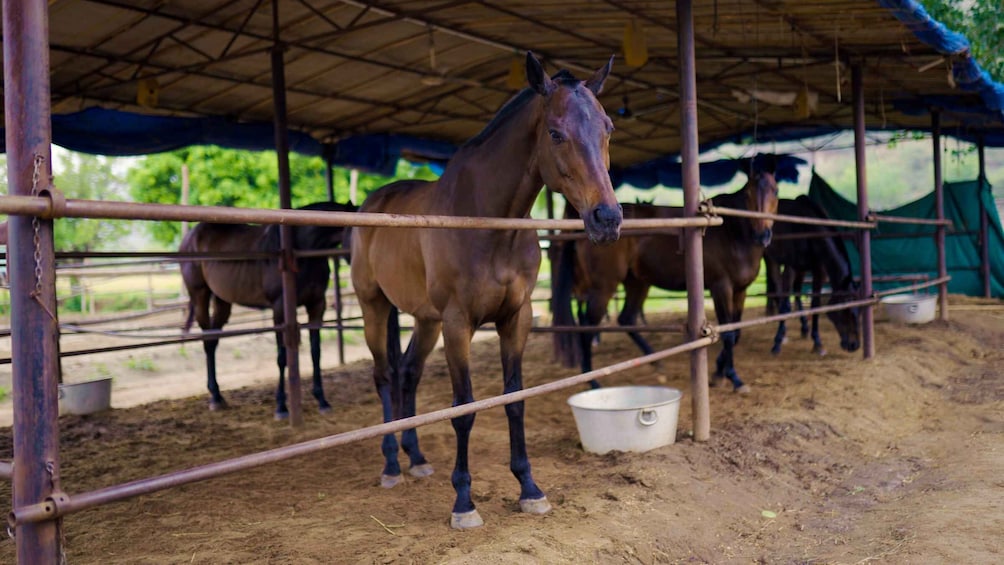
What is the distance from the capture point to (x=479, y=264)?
3.13m

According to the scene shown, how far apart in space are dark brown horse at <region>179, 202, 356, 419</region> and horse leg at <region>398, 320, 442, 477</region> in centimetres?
243

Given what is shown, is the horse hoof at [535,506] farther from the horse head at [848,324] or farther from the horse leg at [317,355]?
the horse head at [848,324]

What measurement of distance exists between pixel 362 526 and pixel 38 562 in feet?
5.51

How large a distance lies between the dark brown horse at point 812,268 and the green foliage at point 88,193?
870 inches

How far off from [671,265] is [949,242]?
777 centimetres

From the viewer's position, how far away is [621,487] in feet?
11.2

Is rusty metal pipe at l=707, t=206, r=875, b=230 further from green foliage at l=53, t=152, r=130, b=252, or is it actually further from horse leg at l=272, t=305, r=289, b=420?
green foliage at l=53, t=152, r=130, b=252

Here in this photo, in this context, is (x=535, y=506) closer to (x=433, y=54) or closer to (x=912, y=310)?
(x=433, y=54)

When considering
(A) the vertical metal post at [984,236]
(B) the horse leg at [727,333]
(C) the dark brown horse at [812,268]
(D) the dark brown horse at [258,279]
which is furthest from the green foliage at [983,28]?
(D) the dark brown horse at [258,279]

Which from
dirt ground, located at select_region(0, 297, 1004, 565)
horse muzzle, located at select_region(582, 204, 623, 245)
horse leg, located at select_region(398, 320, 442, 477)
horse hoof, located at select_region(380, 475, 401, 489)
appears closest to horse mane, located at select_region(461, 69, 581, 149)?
horse muzzle, located at select_region(582, 204, 623, 245)

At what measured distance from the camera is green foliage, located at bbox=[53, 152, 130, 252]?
80.4 ft

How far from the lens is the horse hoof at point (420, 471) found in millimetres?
4047

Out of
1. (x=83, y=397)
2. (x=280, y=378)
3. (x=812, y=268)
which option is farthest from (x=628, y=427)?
(x=812, y=268)

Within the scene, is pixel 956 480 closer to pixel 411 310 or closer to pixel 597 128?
pixel 597 128
